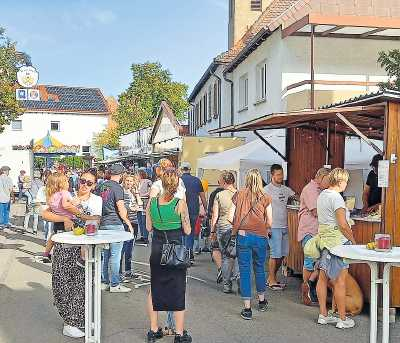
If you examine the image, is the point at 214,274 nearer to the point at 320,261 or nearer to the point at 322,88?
the point at 320,261

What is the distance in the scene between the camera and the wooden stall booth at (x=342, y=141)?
22.1 ft

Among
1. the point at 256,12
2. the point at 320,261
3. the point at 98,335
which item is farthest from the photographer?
the point at 256,12

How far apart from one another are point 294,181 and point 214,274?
2.25 meters

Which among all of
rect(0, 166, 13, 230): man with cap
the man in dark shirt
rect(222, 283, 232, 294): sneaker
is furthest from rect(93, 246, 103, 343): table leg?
rect(0, 166, 13, 230): man with cap

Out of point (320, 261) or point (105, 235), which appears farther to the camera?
point (320, 261)

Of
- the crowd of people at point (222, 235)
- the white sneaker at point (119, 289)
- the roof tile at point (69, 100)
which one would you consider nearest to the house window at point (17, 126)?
the roof tile at point (69, 100)

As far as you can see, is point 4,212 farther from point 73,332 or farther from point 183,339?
point 183,339

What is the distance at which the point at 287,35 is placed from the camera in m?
13.9

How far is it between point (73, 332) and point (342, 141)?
6.34 m

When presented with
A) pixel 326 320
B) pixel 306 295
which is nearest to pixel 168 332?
pixel 326 320

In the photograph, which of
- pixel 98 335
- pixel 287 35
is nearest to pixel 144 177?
pixel 287 35

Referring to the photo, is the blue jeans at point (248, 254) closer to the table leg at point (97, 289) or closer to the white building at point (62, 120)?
the table leg at point (97, 289)

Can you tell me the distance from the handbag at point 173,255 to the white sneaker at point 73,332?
50.8 inches

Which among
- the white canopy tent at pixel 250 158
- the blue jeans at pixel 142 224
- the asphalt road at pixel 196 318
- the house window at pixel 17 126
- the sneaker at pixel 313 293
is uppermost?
the house window at pixel 17 126
